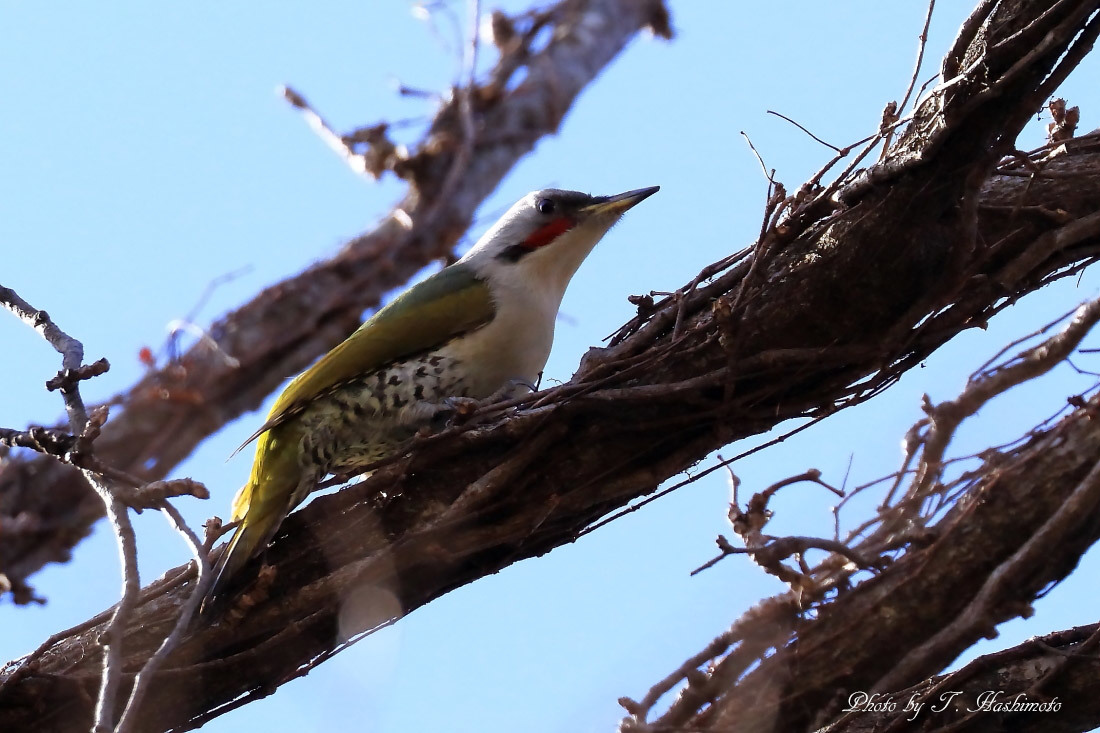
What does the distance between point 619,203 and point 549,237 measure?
33cm

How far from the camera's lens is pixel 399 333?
4480 mm

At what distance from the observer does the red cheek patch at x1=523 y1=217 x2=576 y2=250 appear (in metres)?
5.04

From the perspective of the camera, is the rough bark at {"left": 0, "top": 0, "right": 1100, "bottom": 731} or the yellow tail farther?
the yellow tail

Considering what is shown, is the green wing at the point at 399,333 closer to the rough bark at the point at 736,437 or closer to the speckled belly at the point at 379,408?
the speckled belly at the point at 379,408

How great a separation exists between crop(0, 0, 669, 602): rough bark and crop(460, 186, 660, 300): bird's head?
2578mm

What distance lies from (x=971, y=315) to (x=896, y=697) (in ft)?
3.51

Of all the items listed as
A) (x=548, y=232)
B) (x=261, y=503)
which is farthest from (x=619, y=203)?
(x=261, y=503)

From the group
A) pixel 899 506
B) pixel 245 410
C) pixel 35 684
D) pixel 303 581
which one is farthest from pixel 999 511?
pixel 245 410

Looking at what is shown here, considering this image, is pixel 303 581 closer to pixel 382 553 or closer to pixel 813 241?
pixel 382 553

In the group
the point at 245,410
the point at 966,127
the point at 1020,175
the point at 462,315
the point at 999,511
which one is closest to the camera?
the point at 966,127

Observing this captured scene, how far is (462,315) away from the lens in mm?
4539

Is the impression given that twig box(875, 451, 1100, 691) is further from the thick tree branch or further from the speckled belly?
the speckled belly

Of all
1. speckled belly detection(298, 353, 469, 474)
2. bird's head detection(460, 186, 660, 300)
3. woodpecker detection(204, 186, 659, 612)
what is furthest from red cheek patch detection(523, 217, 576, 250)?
speckled belly detection(298, 353, 469, 474)

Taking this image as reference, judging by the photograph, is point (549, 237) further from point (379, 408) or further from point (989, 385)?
point (989, 385)
